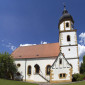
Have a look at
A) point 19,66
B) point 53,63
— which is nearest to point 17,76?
point 19,66

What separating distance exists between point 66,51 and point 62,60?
330 cm

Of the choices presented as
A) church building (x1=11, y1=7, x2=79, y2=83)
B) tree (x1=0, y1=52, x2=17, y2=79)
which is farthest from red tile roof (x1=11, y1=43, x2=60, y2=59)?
tree (x1=0, y1=52, x2=17, y2=79)

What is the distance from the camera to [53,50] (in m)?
28.2

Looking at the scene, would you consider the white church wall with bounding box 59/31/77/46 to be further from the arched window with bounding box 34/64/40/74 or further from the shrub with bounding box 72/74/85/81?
the arched window with bounding box 34/64/40/74

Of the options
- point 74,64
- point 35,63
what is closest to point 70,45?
point 74,64

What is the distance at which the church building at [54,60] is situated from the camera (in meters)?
23.6

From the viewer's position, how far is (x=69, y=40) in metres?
27.2

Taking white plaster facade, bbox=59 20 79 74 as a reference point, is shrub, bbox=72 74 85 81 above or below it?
below

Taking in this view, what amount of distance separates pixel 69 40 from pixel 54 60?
659 centimetres

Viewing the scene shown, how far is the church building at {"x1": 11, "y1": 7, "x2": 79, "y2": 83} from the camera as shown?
23.6m

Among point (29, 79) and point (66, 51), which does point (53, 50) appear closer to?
point (66, 51)

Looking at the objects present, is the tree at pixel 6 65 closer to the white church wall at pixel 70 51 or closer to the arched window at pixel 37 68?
the arched window at pixel 37 68

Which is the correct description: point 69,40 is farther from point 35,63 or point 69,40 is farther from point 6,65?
point 6,65

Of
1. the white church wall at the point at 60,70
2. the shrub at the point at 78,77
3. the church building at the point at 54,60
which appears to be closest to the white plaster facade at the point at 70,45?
the church building at the point at 54,60
